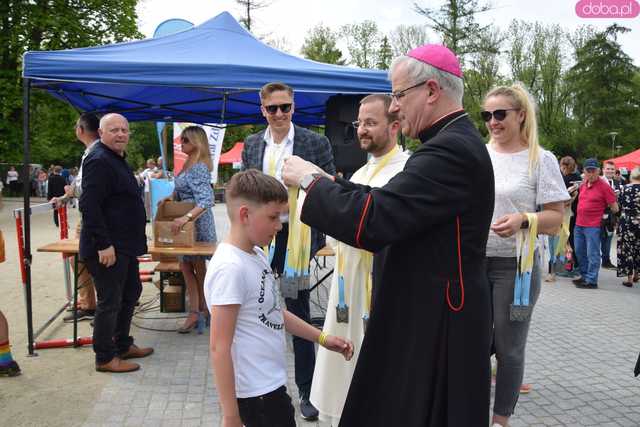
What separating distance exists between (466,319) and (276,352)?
814mm

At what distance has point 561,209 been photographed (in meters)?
3.07

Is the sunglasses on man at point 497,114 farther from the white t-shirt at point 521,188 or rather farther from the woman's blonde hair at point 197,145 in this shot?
the woman's blonde hair at point 197,145

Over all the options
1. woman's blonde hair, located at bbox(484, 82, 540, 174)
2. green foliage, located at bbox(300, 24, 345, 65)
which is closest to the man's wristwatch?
woman's blonde hair, located at bbox(484, 82, 540, 174)

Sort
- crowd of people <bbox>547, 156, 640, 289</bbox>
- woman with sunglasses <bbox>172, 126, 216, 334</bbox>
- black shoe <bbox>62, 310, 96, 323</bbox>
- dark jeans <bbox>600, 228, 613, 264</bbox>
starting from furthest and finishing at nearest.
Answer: dark jeans <bbox>600, 228, 613, 264</bbox> → crowd of people <bbox>547, 156, 640, 289</bbox> → black shoe <bbox>62, 310, 96, 323</bbox> → woman with sunglasses <bbox>172, 126, 216, 334</bbox>

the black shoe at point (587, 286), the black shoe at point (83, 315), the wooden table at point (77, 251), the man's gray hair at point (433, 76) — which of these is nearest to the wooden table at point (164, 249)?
the wooden table at point (77, 251)

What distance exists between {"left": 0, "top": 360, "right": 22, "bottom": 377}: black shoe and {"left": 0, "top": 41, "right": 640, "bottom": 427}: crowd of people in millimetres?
2323

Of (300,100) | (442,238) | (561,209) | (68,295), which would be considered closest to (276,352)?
(442,238)

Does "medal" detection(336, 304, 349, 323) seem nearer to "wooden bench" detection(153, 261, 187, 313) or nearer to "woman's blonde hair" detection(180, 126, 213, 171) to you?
"woman's blonde hair" detection(180, 126, 213, 171)

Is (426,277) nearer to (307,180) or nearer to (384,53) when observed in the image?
(307,180)

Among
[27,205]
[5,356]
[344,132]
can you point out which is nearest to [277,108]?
[27,205]

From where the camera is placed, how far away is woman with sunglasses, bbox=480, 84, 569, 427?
9.93 feet

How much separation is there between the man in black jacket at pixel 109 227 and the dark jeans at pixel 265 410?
95.0 inches

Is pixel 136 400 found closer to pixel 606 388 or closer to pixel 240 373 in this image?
pixel 240 373

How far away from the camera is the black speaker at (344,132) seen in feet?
20.9
